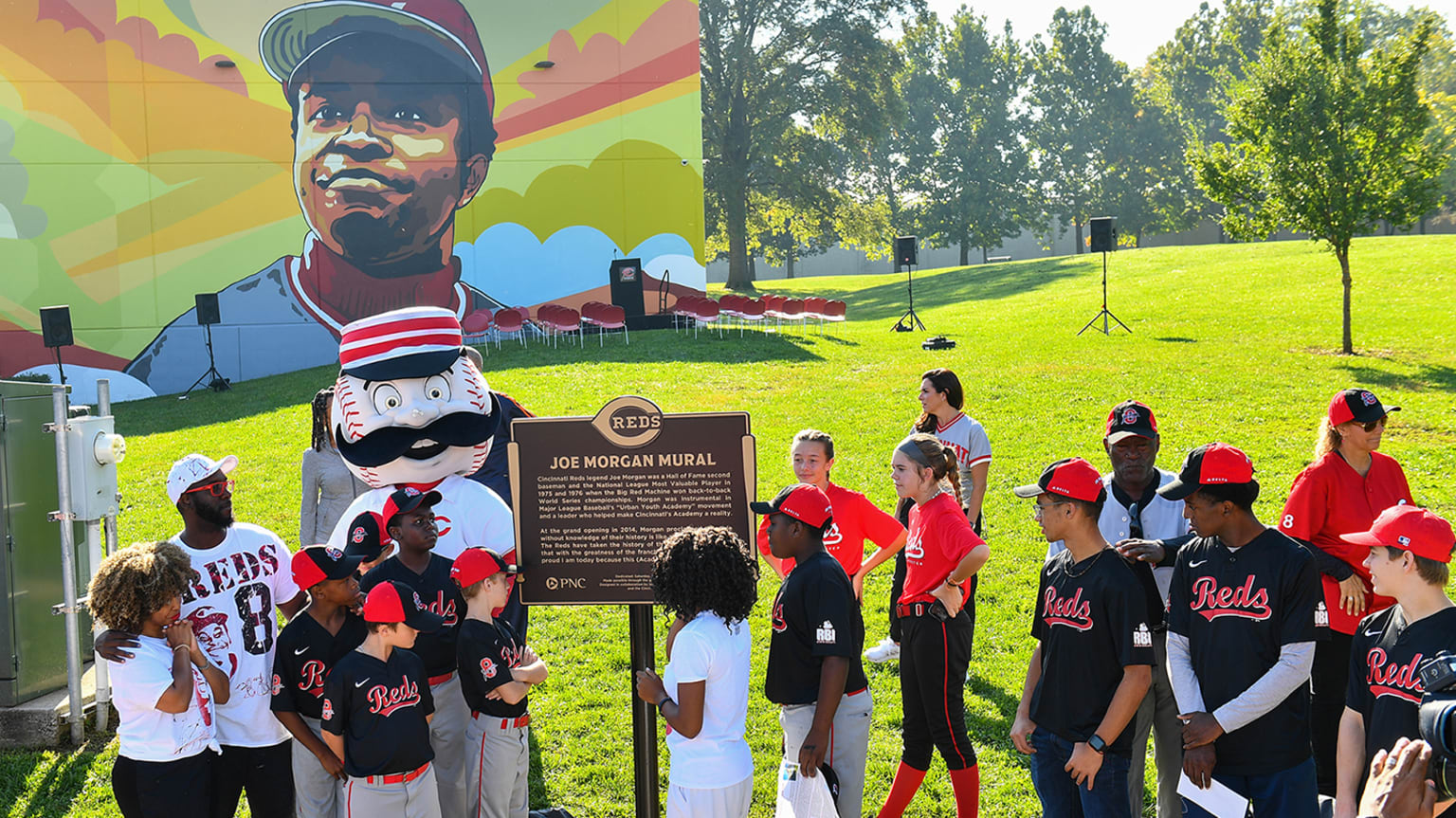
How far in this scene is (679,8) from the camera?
25.7 metres

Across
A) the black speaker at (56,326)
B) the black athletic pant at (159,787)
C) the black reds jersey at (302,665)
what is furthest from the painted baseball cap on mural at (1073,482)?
the black speaker at (56,326)

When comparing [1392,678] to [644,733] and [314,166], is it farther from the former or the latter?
[314,166]

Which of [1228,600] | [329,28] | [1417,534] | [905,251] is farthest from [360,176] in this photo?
[1417,534]

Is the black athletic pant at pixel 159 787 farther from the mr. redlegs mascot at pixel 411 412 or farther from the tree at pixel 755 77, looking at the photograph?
the tree at pixel 755 77

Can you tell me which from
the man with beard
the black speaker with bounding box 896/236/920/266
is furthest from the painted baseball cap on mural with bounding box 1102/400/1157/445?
the man with beard

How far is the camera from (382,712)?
13.7ft

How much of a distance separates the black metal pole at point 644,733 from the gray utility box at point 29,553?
13.6 ft

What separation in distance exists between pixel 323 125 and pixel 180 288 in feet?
16.8

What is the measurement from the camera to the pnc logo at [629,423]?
509cm

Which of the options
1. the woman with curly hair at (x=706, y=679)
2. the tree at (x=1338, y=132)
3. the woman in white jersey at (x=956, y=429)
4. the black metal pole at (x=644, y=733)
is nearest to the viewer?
the woman with curly hair at (x=706, y=679)

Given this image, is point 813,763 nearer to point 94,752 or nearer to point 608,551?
point 608,551

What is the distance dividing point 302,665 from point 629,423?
1.77 meters

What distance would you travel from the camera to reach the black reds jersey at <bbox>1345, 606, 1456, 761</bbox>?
3.60 metres

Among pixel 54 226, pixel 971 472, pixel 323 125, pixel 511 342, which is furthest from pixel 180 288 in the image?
pixel 971 472
